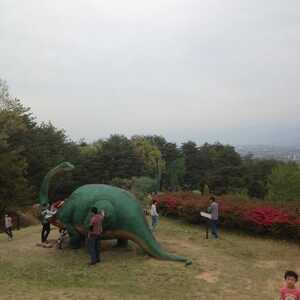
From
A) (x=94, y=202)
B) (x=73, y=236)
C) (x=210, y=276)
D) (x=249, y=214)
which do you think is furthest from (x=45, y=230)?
(x=249, y=214)

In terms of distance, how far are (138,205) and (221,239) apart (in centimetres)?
358

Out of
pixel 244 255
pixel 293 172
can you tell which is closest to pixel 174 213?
pixel 244 255

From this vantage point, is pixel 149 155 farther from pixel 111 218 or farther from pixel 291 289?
pixel 291 289

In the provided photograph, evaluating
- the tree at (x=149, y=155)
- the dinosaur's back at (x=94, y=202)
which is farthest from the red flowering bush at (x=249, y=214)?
the tree at (x=149, y=155)

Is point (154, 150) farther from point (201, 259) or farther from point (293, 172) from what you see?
point (201, 259)

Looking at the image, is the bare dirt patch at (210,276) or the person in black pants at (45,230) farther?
the person in black pants at (45,230)

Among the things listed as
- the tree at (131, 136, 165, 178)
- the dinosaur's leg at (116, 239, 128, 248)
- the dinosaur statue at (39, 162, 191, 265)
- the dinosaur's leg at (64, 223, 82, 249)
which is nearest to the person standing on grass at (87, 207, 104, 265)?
the dinosaur statue at (39, 162, 191, 265)

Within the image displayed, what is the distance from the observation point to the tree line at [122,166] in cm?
2759

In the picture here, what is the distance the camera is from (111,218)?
1107 cm

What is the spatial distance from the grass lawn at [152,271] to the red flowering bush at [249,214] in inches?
23.0

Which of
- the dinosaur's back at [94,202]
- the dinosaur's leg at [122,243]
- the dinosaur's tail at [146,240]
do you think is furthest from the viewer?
the dinosaur's leg at [122,243]

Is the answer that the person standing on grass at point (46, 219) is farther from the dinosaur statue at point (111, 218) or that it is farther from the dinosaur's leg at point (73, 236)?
the dinosaur's leg at point (73, 236)

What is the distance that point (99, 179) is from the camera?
157 ft

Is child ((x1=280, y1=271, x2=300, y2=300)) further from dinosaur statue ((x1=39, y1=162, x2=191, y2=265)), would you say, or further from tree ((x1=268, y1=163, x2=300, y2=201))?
tree ((x1=268, y1=163, x2=300, y2=201))
